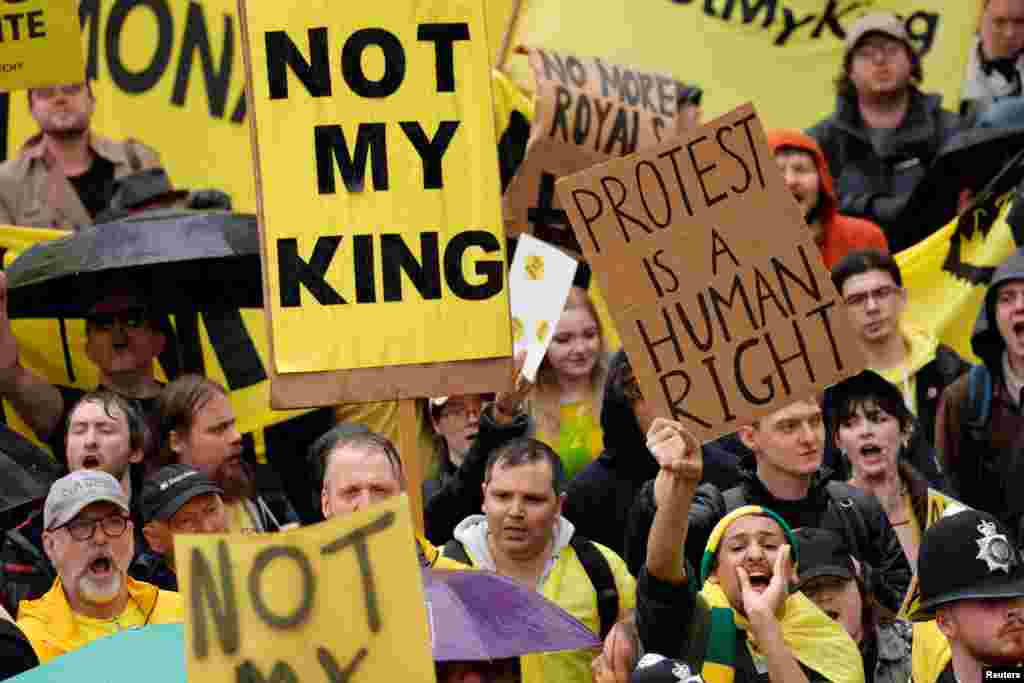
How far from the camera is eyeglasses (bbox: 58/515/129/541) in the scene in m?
9.00

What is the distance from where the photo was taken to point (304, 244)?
867 cm

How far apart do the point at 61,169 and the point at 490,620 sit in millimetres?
5292

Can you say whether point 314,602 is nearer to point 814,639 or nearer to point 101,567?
point 101,567

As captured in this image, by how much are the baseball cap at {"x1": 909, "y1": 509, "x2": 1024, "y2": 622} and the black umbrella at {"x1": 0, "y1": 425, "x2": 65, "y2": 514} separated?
273 centimetres

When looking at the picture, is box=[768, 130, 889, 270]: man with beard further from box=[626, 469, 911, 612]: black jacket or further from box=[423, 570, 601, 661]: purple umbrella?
box=[423, 570, 601, 661]: purple umbrella

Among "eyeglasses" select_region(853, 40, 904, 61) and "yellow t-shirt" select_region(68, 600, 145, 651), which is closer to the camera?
"yellow t-shirt" select_region(68, 600, 145, 651)

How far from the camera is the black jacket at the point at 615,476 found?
10352 millimetres

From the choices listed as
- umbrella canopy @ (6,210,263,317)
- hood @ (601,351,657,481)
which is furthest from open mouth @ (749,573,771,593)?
umbrella canopy @ (6,210,263,317)

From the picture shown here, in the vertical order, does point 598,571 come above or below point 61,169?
below

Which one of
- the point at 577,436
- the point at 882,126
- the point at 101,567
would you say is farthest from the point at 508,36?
the point at 101,567

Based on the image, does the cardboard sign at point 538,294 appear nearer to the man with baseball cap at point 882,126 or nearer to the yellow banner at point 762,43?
the man with baseball cap at point 882,126

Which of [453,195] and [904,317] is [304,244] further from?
[904,317]

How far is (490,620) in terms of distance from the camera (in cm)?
782

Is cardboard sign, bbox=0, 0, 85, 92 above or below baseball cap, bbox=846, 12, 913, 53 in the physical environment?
below
